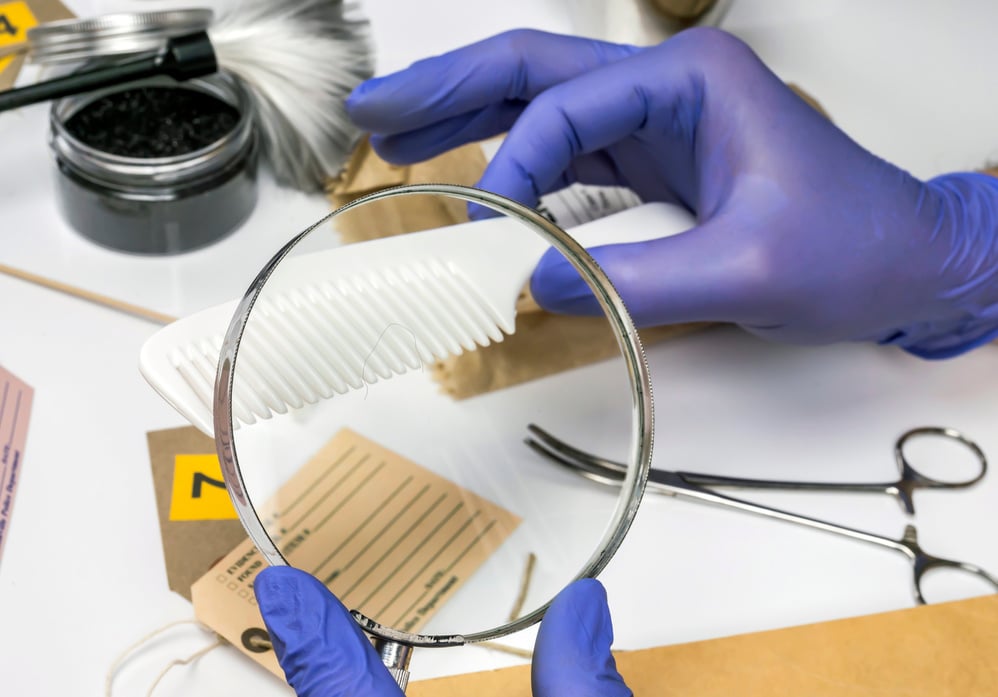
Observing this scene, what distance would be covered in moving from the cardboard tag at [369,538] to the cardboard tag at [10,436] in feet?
0.54

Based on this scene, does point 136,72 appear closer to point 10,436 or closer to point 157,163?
point 157,163

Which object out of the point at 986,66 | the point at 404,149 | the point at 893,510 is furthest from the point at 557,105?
the point at 986,66

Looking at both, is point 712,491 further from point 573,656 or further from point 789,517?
point 573,656

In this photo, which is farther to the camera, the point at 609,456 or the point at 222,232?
the point at 222,232

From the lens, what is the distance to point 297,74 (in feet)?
3.02

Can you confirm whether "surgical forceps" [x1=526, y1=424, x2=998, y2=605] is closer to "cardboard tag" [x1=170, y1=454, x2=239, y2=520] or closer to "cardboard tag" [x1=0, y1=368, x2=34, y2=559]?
"cardboard tag" [x1=170, y1=454, x2=239, y2=520]

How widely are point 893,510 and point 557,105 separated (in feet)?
1.43

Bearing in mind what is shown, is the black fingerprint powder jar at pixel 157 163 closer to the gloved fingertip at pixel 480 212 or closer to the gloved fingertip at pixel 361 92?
the gloved fingertip at pixel 361 92

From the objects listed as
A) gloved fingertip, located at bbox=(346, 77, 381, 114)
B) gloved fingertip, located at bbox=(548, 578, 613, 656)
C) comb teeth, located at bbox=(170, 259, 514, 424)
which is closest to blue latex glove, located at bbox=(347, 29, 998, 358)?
gloved fingertip, located at bbox=(346, 77, 381, 114)

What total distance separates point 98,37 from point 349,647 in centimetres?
68

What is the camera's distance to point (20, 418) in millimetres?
759

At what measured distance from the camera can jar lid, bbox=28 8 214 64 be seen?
0.90m

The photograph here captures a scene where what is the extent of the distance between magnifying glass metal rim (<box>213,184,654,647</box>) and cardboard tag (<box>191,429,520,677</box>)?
29 millimetres

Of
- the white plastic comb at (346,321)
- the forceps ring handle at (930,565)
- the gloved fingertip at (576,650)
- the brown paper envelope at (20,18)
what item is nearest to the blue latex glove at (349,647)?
the gloved fingertip at (576,650)
